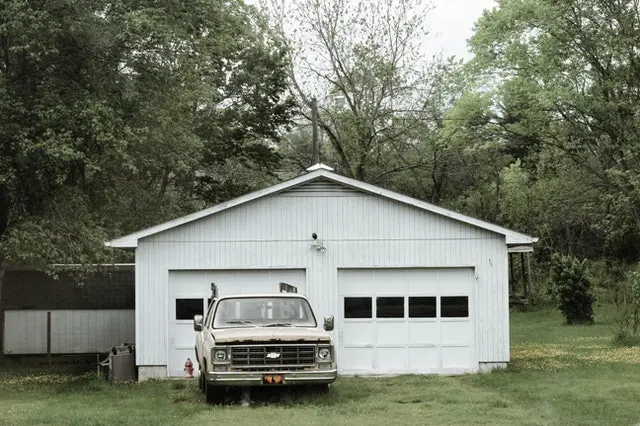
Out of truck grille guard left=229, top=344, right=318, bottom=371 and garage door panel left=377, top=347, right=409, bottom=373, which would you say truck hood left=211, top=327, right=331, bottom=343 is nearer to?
truck grille guard left=229, top=344, right=318, bottom=371

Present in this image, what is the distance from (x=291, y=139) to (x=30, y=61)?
27.7 m

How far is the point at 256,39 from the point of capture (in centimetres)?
3853

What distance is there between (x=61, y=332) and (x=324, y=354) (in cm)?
1183

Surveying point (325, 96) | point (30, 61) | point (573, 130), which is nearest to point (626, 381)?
point (30, 61)

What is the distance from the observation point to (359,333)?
20.3 metres

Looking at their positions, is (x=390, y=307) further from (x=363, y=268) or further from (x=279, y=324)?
→ (x=279, y=324)

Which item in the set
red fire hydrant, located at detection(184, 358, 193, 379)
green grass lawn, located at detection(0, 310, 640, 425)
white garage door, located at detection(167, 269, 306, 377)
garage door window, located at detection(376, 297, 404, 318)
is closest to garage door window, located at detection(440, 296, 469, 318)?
garage door window, located at detection(376, 297, 404, 318)

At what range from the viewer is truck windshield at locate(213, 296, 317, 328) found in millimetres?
15789

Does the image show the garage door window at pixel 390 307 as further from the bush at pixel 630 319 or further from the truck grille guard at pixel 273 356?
the bush at pixel 630 319

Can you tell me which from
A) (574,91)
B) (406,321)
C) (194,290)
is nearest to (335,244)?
(406,321)

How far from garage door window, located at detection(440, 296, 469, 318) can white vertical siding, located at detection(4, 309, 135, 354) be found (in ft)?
28.9

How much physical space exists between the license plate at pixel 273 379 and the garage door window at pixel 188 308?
5.80 metres

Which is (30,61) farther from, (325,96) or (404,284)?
(325,96)

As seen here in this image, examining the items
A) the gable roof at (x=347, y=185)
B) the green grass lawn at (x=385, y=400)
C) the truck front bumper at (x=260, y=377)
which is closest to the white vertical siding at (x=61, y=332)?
the green grass lawn at (x=385, y=400)
